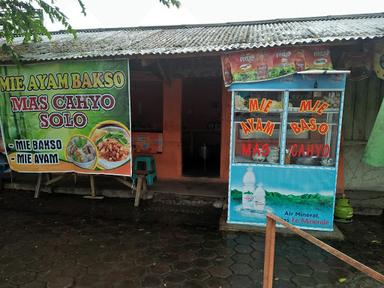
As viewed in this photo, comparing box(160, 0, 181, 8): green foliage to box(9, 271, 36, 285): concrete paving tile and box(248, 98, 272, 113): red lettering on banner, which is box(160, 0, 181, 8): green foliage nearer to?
box(248, 98, 272, 113): red lettering on banner

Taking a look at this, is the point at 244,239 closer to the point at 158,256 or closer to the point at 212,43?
the point at 158,256

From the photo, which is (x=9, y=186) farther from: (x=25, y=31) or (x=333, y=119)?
A: (x=333, y=119)

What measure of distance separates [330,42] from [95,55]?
3718mm

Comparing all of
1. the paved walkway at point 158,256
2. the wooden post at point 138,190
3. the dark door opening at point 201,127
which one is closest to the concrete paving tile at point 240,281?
the paved walkway at point 158,256

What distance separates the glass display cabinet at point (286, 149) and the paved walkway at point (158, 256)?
53 cm

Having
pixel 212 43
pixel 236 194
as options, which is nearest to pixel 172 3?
pixel 212 43

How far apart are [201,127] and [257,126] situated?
544 cm

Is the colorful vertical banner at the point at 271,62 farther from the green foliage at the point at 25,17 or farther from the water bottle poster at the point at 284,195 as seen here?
the green foliage at the point at 25,17

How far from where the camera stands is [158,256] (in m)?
4.13

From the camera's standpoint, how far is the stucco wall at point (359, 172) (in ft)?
20.3

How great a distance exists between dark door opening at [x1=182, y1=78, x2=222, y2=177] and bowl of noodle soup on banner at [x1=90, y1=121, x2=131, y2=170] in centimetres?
232

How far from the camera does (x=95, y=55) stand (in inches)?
195

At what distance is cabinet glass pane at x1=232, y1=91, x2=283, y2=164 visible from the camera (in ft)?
15.4

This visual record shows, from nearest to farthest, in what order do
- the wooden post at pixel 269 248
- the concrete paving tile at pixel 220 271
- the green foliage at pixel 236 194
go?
1. the wooden post at pixel 269 248
2. the concrete paving tile at pixel 220 271
3. the green foliage at pixel 236 194
